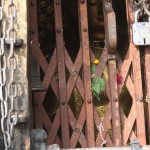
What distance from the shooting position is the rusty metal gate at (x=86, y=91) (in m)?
2.75

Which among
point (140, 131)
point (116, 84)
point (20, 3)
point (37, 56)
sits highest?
point (20, 3)

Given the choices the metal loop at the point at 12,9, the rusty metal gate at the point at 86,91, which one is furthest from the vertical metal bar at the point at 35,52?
the metal loop at the point at 12,9

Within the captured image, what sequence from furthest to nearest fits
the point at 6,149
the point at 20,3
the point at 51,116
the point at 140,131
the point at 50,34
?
1. the point at 50,34
2. the point at 51,116
3. the point at 140,131
4. the point at 20,3
5. the point at 6,149

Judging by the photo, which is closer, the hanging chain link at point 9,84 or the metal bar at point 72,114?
the hanging chain link at point 9,84

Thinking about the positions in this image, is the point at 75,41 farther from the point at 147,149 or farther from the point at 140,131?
the point at 147,149

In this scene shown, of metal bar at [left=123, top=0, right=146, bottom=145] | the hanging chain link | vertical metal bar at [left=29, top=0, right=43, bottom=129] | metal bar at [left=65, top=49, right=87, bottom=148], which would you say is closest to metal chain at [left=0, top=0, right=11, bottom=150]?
the hanging chain link

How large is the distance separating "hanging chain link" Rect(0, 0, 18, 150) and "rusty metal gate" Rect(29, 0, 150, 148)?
0.92 metres

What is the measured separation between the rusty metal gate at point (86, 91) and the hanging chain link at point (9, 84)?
0.92 meters

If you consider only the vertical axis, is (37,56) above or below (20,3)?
below

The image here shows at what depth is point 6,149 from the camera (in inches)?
69.0

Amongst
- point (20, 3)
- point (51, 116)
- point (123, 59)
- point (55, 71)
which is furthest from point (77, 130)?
point (20, 3)

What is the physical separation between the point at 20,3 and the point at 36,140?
27.0 inches

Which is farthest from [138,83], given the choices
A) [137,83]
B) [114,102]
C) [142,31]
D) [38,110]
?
[38,110]

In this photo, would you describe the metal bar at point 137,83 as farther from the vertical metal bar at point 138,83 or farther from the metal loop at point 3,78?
the metal loop at point 3,78
